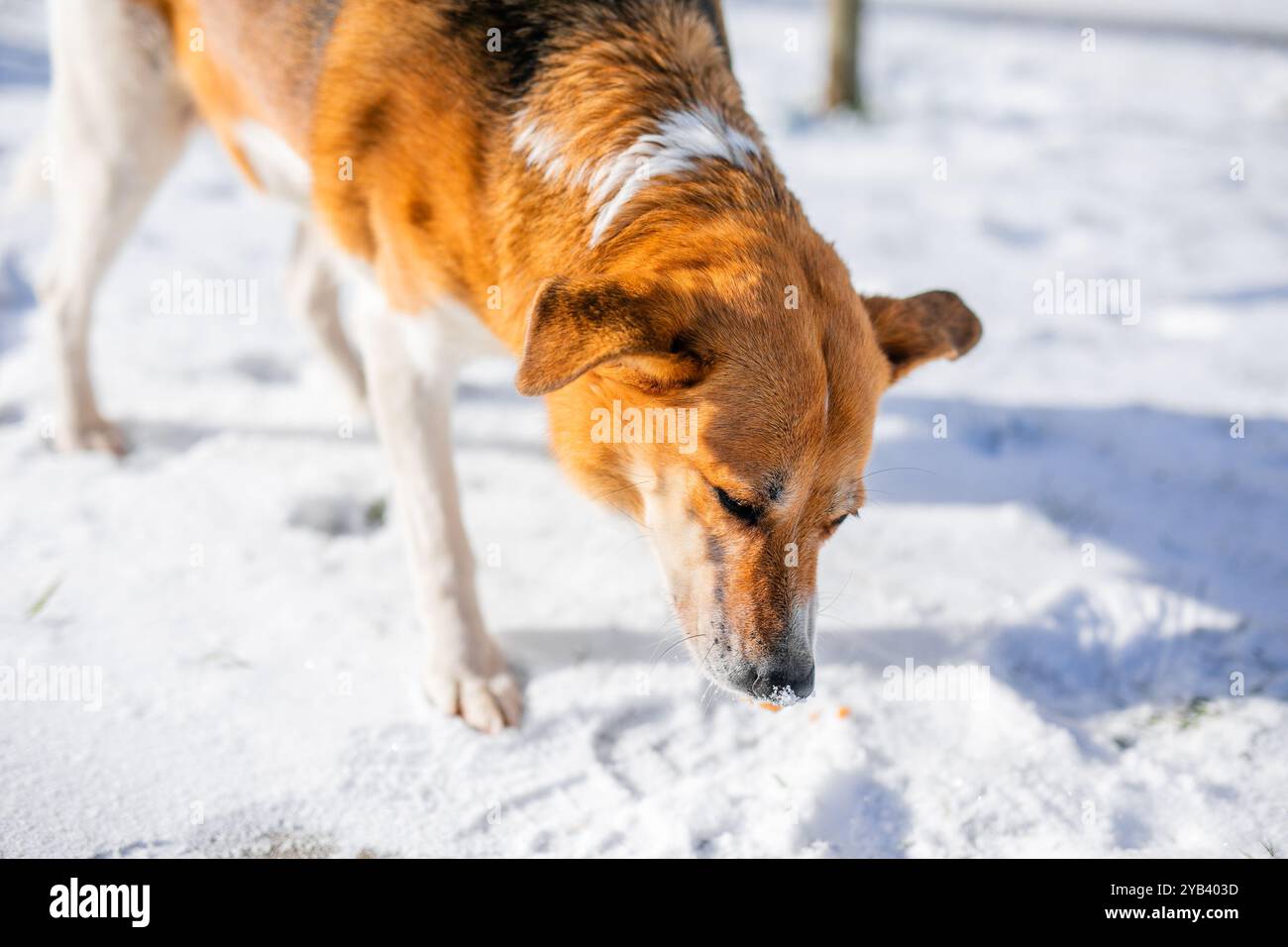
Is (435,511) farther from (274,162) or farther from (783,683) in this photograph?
(274,162)

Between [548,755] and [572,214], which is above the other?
[572,214]

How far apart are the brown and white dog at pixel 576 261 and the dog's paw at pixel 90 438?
41.8 inches

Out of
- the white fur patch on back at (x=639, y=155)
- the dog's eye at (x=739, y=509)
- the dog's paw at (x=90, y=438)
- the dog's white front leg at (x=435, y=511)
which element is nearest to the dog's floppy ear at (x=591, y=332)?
the dog's eye at (x=739, y=509)

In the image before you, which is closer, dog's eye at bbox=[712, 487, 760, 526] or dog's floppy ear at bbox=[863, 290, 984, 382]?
dog's eye at bbox=[712, 487, 760, 526]

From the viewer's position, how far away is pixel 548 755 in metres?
2.70

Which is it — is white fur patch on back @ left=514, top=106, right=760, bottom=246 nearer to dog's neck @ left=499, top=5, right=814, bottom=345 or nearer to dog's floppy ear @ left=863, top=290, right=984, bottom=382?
dog's neck @ left=499, top=5, right=814, bottom=345

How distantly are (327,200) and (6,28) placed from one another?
5698 mm

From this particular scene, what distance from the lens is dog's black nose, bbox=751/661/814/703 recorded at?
7.48 feet

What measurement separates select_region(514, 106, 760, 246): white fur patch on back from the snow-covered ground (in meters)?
1.21

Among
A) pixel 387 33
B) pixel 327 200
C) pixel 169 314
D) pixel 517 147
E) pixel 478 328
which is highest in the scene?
pixel 387 33

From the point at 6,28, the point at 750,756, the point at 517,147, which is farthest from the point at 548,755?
A: the point at 6,28

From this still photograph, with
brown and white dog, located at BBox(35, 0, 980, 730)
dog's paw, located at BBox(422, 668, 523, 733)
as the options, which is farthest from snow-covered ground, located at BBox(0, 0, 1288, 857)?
brown and white dog, located at BBox(35, 0, 980, 730)

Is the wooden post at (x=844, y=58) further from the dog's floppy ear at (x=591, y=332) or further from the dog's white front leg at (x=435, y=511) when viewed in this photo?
the dog's floppy ear at (x=591, y=332)
